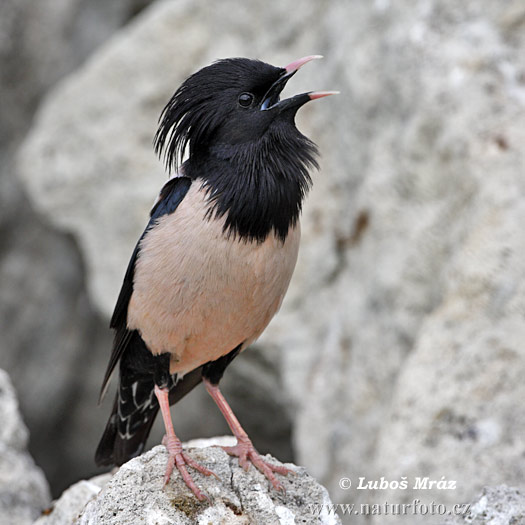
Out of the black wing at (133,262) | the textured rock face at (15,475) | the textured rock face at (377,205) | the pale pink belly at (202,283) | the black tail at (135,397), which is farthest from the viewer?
the textured rock face at (377,205)

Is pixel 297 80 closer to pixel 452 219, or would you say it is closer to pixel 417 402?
pixel 452 219

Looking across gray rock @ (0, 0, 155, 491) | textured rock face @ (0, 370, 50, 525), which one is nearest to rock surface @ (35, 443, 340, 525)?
textured rock face @ (0, 370, 50, 525)

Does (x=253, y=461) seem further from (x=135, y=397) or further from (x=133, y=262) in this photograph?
(x=133, y=262)

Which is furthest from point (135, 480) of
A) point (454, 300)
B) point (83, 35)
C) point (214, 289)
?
point (83, 35)

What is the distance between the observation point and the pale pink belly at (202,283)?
400 centimetres

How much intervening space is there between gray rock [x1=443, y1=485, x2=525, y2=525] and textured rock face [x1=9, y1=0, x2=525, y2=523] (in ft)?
3.09

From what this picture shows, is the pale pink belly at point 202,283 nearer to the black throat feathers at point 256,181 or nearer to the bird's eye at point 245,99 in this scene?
the black throat feathers at point 256,181

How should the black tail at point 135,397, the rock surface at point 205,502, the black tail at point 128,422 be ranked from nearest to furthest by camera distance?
the rock surface at point 205,502, the black tail at point 135,397, the black tail at point 128,422

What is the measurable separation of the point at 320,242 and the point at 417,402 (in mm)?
2713

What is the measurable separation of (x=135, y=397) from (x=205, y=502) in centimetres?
132

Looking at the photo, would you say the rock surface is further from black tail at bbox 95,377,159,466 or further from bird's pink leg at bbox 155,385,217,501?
black tail at bbox 95,377,159,466

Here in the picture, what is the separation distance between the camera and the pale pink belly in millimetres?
4004

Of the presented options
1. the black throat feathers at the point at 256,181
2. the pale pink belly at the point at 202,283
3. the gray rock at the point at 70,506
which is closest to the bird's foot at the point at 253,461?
the pale pink belly at the point at 202,283

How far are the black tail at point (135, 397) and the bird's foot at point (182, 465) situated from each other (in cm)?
62
